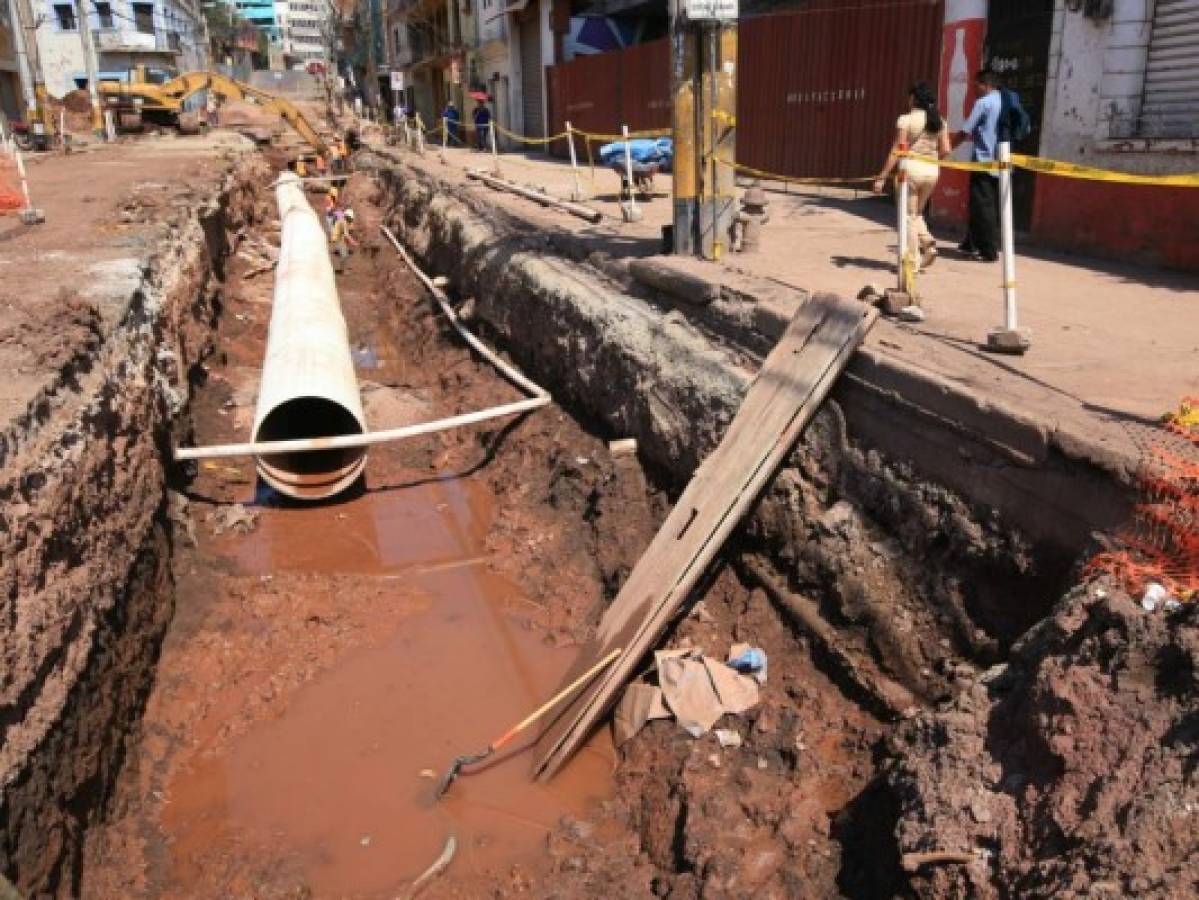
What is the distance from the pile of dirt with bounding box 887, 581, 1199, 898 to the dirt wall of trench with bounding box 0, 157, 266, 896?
325 cm

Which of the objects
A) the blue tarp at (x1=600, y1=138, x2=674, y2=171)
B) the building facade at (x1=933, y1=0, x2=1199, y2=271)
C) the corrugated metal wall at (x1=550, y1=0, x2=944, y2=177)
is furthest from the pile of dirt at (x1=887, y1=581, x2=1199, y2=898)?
the blue tarp at (x1=600, y1=138, x2=674, y2=171)

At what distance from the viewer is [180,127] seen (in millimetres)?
30297

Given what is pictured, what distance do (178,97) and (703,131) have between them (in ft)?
87.3

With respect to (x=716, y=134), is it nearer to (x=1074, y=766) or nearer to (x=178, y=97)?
(x=1074, y=766)

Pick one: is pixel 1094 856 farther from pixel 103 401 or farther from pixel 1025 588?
pixel 103 401

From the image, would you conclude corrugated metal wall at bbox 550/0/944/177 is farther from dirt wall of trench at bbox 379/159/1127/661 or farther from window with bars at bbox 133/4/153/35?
window with bars at bbox 133/4/153/35

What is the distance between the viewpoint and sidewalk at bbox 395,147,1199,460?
13.3 ft

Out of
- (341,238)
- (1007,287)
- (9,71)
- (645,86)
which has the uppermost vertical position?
(9,71)

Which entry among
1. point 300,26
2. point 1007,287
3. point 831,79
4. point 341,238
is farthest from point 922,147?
point 300,26

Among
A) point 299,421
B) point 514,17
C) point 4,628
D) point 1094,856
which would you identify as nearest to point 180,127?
point 514,17

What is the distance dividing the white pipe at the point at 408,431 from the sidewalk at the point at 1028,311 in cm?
142

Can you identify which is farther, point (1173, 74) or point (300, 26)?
point (300, 26)

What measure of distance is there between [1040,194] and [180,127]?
29.2 m

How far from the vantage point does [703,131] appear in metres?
7.38
